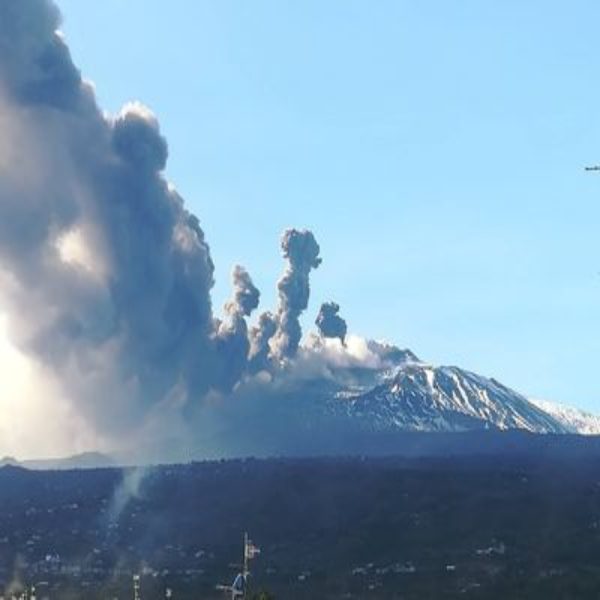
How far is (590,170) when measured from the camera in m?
95.6

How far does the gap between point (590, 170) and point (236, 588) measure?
1718 inches

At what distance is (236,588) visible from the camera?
345 ft

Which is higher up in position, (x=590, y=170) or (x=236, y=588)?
(x=590, y=170)

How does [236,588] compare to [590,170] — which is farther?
[236,588]
